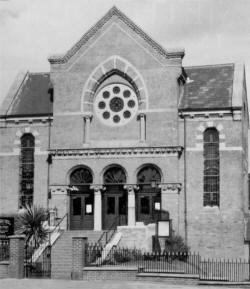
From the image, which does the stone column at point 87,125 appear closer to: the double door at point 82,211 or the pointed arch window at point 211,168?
the double door at point 82,211

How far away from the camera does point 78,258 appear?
31.1 m

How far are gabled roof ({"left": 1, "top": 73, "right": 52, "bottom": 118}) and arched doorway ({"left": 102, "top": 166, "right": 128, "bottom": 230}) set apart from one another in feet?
20.4

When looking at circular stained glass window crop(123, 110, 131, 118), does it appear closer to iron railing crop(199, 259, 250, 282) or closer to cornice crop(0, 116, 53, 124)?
cornice crop(0, 116, 53, 124)

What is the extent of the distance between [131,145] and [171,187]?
3818 millimetres

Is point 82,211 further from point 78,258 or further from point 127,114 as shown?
point 78,258

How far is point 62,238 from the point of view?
1550 inches

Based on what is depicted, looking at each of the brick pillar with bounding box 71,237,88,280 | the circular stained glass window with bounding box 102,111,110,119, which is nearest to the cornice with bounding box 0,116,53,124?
the circular stained glass window with bounding box 102,111,110,119

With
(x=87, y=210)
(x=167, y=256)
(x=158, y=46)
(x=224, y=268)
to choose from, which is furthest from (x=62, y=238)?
(x=158, y=46)

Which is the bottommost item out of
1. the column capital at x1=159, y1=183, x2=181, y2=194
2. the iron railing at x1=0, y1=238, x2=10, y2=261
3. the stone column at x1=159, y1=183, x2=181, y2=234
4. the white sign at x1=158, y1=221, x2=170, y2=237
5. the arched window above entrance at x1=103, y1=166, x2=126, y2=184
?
the iron railing at x1=0, y1=238, x2=10, y2=261

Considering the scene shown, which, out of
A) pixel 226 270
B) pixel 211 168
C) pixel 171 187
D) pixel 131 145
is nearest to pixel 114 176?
pixel 131 145

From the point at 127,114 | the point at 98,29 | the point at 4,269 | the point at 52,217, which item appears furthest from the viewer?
the point at 98,29

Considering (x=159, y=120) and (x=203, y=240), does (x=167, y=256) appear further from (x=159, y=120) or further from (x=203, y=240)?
(x=159, y=120)

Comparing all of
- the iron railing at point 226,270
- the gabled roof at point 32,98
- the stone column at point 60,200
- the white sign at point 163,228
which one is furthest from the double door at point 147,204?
the gabled roof at point 32,98

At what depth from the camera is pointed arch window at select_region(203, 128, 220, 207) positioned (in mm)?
42281
